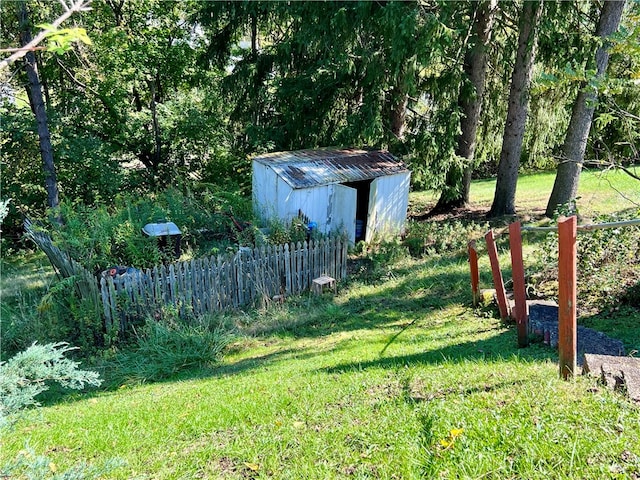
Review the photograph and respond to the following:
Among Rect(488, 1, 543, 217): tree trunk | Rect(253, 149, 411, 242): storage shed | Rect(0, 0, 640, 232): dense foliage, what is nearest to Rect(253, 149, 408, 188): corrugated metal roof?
Rect(253, 149, 411, 242): storage shed

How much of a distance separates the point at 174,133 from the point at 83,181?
11.2ft

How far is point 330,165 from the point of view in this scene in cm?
1111

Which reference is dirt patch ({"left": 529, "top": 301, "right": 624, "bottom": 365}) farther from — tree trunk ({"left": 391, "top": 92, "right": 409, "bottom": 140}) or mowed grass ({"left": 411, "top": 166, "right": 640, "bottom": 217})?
tree trunk ({"left": 391, "top": 92, "right": 409, "bottom": 140})

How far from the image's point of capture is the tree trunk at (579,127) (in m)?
10.0

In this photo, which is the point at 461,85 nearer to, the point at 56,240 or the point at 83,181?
the point at 56,240

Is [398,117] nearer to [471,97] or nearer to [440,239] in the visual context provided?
→ [471,97]

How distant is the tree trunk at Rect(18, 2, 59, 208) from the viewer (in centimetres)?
1111

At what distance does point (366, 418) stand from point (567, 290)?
5.87 feet

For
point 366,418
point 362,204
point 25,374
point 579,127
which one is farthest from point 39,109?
point 579,127

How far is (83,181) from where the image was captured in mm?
14469

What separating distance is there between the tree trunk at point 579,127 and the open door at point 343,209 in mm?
4644

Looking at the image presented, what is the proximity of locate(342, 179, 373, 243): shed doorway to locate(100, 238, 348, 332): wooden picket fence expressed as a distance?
2202mm

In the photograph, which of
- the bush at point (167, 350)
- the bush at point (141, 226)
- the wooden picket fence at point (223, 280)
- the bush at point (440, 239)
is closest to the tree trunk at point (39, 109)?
the bush at point (141, 226)

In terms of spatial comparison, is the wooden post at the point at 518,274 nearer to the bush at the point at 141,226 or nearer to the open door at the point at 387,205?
the bush at the point at 141,226
